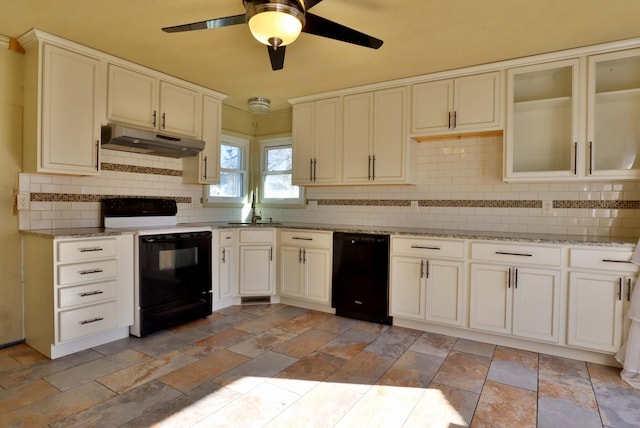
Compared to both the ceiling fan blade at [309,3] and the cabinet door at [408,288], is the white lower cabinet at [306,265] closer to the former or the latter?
the cabinet door at [408,288]

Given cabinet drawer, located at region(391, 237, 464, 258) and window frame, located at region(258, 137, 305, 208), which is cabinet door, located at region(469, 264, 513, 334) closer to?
cabinet drawer, located at region(391, 237, 464, 258)

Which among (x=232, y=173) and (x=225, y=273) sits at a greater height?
(x=232, y=173)

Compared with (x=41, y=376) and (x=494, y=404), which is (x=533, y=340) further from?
(x=41, y=376)

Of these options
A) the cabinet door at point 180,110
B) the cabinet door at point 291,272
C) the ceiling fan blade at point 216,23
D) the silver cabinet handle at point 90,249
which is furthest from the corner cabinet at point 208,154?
the ceiling fan blade at point 216,23

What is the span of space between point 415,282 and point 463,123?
1526mm

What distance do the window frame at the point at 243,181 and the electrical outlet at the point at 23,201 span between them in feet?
5.81

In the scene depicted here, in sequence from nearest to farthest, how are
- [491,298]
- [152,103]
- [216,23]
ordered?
[216,23]
[491,298]
[152,103]

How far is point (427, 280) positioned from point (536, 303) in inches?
33.4

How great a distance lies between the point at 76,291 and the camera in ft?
8.87

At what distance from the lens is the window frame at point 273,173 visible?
15.6 feet

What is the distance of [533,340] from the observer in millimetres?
2869

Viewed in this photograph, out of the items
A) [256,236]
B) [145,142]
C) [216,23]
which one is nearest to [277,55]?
[216,23]

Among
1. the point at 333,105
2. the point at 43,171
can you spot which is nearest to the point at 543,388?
the point at 333,105

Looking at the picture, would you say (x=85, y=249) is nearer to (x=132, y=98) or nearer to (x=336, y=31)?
(x=132, y=98)
